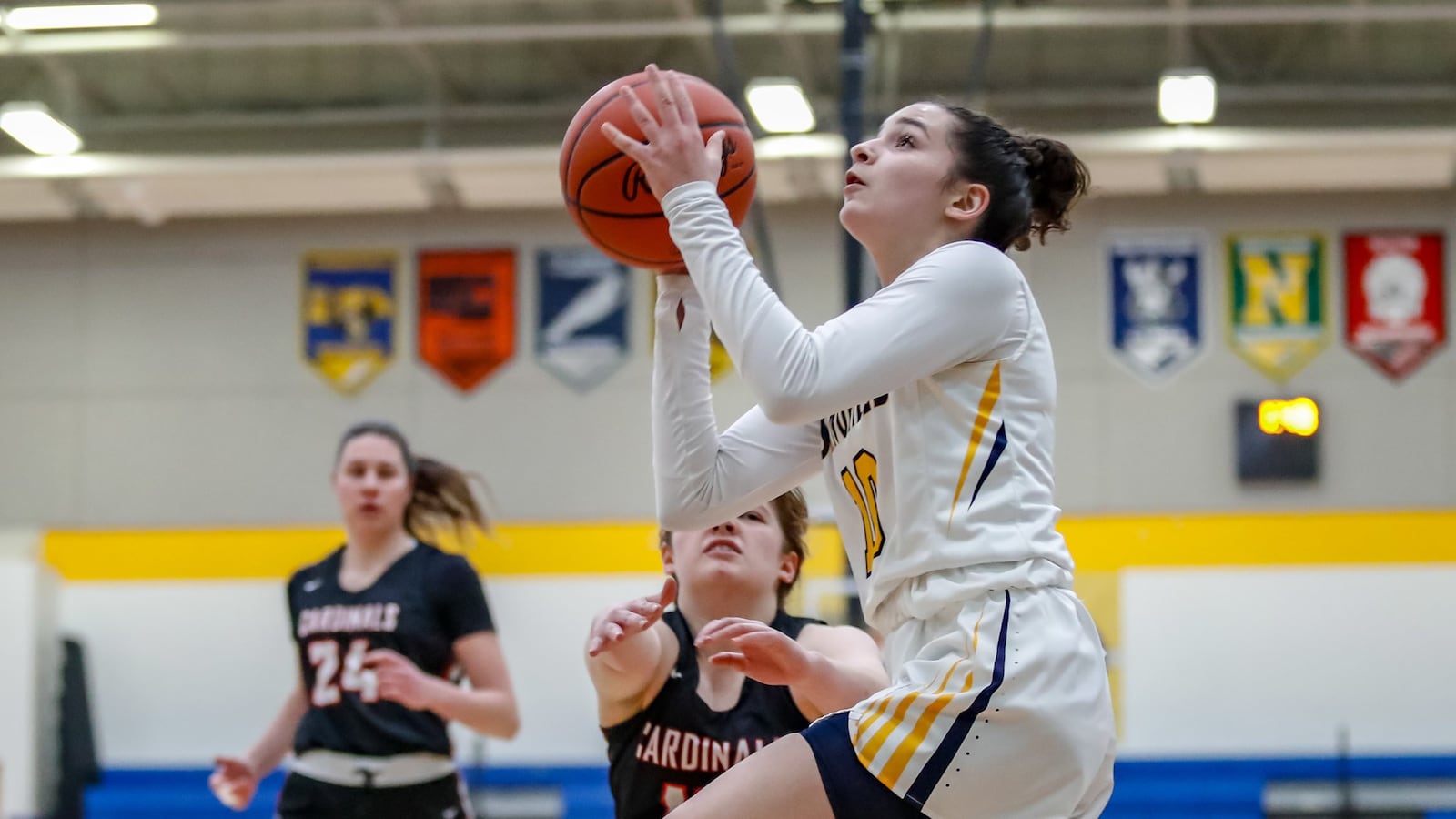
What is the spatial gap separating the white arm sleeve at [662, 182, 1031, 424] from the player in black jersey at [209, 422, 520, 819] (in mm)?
2311

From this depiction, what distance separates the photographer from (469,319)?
474 inches

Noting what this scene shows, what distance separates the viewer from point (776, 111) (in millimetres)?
10242

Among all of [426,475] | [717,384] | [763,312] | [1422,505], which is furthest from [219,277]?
[763,312]

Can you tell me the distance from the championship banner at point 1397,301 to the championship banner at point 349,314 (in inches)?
270

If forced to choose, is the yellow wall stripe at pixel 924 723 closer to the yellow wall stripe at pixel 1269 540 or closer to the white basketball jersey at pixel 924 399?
the white basketball jersey at pixel 924 399

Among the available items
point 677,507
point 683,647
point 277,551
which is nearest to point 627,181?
point 677,507

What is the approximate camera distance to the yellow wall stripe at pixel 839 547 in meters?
11.0

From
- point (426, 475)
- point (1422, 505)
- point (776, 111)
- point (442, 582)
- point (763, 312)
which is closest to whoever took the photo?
point (763, 312)

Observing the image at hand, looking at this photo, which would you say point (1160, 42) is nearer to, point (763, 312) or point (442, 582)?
point (442, 582)

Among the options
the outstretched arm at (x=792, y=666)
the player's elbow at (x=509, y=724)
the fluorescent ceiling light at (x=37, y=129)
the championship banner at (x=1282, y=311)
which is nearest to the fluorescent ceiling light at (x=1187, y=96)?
the championship banner at (x=1282, y=311)

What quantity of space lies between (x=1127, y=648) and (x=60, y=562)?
7.54 m

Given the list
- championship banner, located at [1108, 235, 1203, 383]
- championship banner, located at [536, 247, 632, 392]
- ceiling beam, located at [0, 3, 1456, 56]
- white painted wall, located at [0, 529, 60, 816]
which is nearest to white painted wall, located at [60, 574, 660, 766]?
white painted wall, located at [0, 529, 60, 816]

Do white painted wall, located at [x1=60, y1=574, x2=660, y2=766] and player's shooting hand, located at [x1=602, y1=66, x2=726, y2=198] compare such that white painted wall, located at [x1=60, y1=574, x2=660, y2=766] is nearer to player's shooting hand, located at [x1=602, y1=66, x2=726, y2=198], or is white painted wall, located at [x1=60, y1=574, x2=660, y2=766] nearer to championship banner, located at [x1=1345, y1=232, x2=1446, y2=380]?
championship banner, located at [x1=1345, y1=232, x2=1446, y2=380]

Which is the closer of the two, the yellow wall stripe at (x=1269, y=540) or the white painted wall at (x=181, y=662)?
the yellow wall stripe at (x=1269, y=540)
